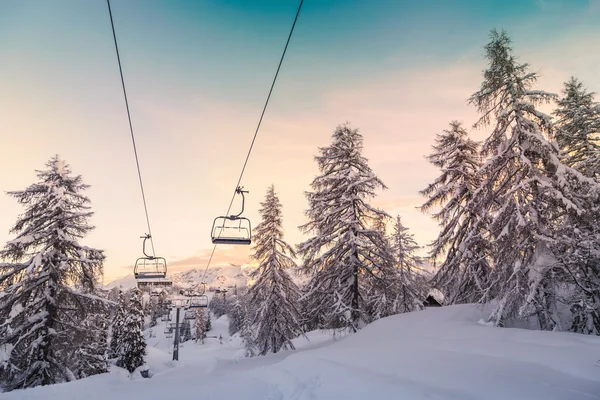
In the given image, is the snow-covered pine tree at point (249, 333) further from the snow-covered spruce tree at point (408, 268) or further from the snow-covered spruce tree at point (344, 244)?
the snow-covered spruce tree at point (408, 268)

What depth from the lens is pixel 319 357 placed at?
1104 centimetres

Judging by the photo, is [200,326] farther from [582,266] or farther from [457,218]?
[582,266]

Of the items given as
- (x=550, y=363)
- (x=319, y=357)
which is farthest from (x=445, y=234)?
(x=550, y=363)

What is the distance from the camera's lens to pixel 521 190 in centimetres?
1298

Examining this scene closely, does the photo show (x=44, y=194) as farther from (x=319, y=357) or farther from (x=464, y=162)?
(x=464, y=162)

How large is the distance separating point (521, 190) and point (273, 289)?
16321 mm

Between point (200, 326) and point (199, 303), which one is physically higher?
point (199, 303)

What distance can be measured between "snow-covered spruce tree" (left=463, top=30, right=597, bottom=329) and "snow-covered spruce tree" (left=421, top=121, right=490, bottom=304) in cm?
315

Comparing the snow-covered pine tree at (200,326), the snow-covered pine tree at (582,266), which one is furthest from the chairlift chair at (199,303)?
the snow-covered pine tree at (200,326)

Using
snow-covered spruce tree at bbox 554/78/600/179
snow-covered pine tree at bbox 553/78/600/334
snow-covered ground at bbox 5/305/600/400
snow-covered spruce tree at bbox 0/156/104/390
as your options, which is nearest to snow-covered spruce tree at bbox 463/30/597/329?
snow-covered pine tree at bbox 553/78/600/334

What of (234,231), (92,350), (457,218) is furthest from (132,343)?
(457,218)

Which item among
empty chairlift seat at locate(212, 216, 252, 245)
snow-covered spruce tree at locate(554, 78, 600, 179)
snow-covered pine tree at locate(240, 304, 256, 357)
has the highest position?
snow-covered spruce tree at locate(554, 78, 600, 179)

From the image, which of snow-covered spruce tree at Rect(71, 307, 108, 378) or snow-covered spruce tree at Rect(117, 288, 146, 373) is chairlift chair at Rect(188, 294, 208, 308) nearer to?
snow-covered spruce tree at Rect(71, 307, 108, 378)

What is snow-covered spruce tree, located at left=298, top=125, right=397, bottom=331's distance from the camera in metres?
17.5
